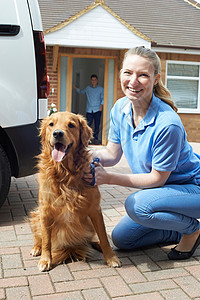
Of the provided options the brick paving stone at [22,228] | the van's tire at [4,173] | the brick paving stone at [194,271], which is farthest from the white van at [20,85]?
the brick paving stone at [194,271]

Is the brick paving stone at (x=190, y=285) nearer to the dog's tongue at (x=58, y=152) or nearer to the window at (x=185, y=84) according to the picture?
the dog's tongue at (x=58, y=152)

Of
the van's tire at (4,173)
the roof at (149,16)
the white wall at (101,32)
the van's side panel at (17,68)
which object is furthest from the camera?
the roof at (149,16)

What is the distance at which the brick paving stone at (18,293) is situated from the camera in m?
2.28

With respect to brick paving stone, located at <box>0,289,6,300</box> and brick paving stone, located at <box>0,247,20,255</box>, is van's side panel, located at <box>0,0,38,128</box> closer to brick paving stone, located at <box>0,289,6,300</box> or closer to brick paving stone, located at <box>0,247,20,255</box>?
A: brick paving stone, located at <box>0,247,20,255</box>

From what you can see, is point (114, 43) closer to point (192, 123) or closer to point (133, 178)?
point (192, 123)

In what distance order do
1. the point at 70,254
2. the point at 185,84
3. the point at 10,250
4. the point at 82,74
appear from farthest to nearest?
1. the point at 82,74
2. the point at 185,84
3. the point at 10,250
4. the point at 70,254

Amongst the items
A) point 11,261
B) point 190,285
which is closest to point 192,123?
point 190,285

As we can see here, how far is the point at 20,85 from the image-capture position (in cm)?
347

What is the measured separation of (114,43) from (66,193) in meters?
8.50

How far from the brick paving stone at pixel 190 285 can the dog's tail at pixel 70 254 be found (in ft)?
2.45

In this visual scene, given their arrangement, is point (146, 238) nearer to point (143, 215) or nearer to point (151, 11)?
point (143, 215)

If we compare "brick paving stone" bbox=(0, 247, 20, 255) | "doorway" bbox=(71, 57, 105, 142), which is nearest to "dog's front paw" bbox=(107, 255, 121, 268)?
"brick paving stone" bbox=(0, 247, 20, 255)

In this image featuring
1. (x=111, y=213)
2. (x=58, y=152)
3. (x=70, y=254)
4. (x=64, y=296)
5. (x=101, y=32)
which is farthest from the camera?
(x=101, y=32)

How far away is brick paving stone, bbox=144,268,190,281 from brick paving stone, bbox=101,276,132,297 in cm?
22
